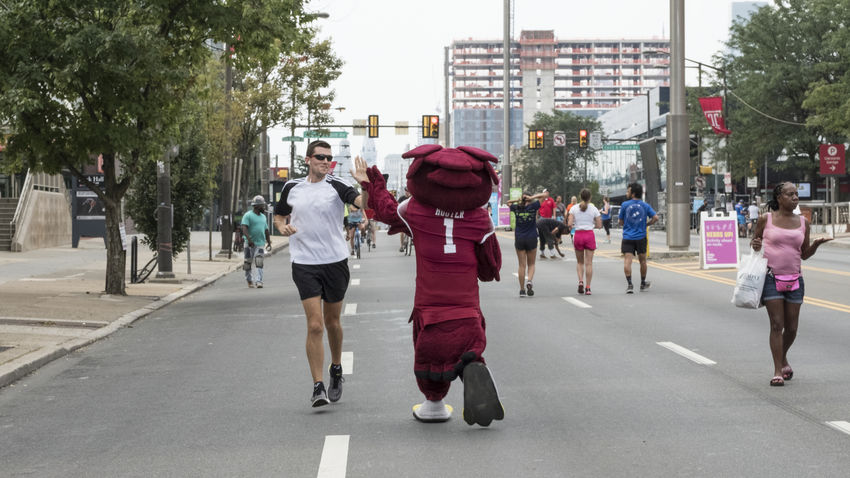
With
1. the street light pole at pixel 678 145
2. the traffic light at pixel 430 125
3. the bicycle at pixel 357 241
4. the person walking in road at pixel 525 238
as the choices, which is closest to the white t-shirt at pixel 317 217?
the person walking in road at pixel 525 238

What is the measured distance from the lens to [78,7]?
1648 centimetres

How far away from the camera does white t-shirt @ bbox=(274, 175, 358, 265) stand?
8227 millimetres

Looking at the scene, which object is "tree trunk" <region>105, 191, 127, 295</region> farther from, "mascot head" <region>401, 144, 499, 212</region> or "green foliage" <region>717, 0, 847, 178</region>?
"green foliage" <region>717, 0, 847, 178</region>

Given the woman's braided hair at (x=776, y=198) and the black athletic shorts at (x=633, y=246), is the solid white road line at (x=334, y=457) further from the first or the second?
the black athletic shorts at (x=633, y=246)

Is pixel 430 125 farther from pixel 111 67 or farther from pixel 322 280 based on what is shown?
pixel 322 280

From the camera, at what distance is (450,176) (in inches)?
276

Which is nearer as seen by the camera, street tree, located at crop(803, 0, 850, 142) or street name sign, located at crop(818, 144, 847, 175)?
street name sign, located at crop(818, 144, 847, 175)

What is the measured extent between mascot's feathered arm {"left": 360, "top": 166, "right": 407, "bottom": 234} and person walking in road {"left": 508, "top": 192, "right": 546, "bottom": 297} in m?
10.4

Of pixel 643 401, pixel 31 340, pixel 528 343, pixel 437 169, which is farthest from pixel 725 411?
pixel 31 340

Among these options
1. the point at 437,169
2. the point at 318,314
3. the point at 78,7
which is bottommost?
the point at 318,314

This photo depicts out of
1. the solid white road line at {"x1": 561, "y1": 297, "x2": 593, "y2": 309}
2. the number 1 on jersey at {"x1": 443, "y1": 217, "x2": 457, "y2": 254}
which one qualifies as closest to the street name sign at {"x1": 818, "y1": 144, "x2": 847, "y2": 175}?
the solid white road line at {"x1": 561, "y1": 297, "x2": 593, "y2": 309}

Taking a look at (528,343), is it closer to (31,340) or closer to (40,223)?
(31,340)

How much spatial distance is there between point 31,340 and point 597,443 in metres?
7.93

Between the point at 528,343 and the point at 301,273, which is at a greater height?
the point at 301,273
